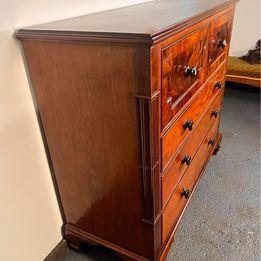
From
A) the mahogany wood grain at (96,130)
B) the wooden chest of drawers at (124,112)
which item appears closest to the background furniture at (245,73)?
the wooden chest of drawers at (124,112)

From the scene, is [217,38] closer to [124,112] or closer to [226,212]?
[124,112]

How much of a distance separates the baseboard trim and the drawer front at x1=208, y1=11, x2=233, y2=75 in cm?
105

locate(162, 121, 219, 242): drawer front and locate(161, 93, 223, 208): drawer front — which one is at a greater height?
locate(161, 93, 223, 208): drawer front

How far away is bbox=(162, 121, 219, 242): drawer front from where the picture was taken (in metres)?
1.10

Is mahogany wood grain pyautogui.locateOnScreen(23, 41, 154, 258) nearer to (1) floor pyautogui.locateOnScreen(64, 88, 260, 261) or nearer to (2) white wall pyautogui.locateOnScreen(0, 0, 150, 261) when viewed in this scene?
(2) white wall pyautogui.locateOnScreen(0, 0, 150, 261)

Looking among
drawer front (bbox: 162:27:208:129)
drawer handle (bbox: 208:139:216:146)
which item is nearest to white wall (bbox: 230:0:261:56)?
drawer handle (bbox: 208:139:216:146)

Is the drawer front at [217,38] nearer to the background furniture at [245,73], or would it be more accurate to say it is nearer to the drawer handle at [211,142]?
the drawer handle at [211,142]

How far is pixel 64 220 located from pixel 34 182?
0.32 meters

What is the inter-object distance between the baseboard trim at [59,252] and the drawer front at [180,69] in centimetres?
80

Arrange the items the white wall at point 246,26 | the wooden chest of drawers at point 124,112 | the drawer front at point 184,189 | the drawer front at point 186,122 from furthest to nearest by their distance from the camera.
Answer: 1. the white wall at point 246,26
2. the drawer front at point 184,189
3. the drawer front at point 186,122
4. the wooden chest of drawers at point 124,112

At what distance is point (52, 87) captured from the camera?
0.85 m

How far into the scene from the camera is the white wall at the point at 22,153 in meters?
0.80

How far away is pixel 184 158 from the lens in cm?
112

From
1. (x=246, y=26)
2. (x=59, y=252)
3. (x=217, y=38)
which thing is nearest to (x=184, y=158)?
(x=217, y=38)
